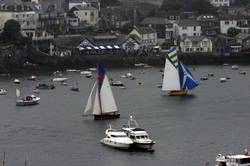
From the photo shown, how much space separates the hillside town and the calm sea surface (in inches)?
744

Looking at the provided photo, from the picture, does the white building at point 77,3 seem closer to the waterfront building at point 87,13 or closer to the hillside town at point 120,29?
the hillside town at point 120,29

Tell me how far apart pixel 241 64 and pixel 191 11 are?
1646 centimetres

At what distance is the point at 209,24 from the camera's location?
89125 millimetres

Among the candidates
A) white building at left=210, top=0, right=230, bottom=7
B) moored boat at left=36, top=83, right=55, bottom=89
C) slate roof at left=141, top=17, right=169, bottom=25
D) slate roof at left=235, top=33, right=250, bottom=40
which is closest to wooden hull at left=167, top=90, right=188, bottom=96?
moored boat at left=36, top=83, right=55, bottom=89

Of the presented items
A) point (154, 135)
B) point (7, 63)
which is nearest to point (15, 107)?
point (154, 135)

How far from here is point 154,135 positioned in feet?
137

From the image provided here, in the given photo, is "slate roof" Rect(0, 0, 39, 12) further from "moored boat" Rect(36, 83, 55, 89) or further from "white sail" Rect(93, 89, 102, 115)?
"white sail" Rect(93, 89, 102, 115)

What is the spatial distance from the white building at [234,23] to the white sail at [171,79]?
102 feet

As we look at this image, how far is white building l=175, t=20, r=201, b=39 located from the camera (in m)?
A: 86.0

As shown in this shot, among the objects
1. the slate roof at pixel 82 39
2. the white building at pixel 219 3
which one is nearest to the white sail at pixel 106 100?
the slate roof at pixel 82 39

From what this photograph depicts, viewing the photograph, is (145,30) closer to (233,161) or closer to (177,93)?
(177,93)

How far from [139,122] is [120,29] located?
1664 inches

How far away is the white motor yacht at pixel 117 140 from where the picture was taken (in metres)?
38.7

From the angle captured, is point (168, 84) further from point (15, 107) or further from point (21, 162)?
point (21, 162)
